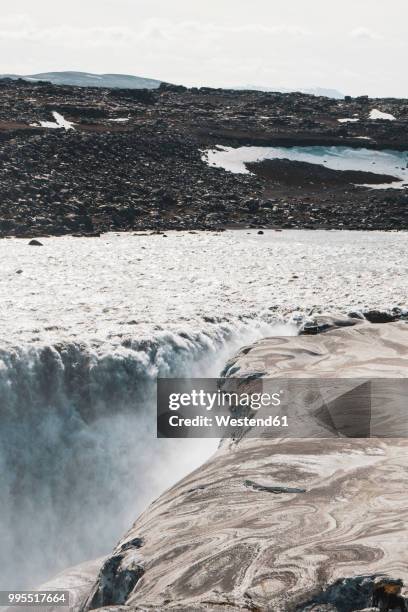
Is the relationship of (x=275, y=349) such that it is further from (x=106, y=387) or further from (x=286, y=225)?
(x=286, y=225)

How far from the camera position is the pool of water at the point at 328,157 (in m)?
66.9

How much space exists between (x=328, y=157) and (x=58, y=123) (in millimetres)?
27177

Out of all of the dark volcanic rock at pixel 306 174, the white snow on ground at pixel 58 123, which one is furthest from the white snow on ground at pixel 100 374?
the white snow on ground at pixel 58 123

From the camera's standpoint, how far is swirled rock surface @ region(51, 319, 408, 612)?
902cm

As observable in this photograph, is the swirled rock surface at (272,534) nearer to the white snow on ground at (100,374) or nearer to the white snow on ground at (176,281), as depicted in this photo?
the white snow on ground at (100,374)

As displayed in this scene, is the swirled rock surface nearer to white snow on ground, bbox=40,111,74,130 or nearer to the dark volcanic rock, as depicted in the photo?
the dark volcanic rock

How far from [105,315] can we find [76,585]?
959cm

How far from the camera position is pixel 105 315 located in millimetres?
22953

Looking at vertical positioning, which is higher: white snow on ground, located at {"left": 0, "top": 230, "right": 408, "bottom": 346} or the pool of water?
the pool of water

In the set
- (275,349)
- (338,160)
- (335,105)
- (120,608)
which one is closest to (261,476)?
(120,608)

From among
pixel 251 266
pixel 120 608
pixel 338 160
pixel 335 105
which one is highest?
pixel 335 105

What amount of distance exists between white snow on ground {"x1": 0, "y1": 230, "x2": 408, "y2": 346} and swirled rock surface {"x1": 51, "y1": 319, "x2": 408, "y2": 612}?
8.63 metres

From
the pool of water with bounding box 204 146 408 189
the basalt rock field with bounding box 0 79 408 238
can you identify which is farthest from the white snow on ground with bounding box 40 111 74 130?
the pool of water with bounding box 204 146 408 189

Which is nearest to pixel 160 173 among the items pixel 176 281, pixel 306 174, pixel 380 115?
pixel 306 174
